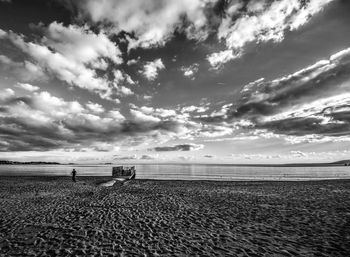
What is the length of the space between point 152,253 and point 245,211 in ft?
32.4

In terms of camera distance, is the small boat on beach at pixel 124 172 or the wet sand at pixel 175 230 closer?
the wet sand at pixel 175 230

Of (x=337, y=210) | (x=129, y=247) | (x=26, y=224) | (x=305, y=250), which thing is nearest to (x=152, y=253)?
(x=129, y=247)

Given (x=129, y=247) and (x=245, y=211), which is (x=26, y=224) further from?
(x=245, y=211)

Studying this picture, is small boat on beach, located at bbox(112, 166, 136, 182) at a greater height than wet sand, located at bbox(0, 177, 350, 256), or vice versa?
small boat on beach, located at bbox(112, 166, 136, 182)

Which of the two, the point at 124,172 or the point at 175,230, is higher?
the point at 124,172

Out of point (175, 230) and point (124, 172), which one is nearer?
point (175, 230)

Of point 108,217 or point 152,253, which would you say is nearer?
point 152,253

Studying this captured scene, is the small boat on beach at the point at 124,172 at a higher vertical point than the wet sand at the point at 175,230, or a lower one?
higher

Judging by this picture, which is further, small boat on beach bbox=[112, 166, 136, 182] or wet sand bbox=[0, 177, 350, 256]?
small boat on beach bbox=[112, 166, 136, 182]

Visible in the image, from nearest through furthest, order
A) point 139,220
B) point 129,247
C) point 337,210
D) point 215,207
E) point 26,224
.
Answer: point 129,247 → point 26,224 → point 139,220 → point 337,210 → point 215,207

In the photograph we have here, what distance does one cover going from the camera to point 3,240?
10.0 meters

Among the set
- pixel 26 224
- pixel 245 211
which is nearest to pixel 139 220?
pixel 26 224

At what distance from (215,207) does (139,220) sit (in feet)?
22.7

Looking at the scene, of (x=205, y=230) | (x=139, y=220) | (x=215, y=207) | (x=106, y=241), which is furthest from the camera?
(x=215, y=207)
